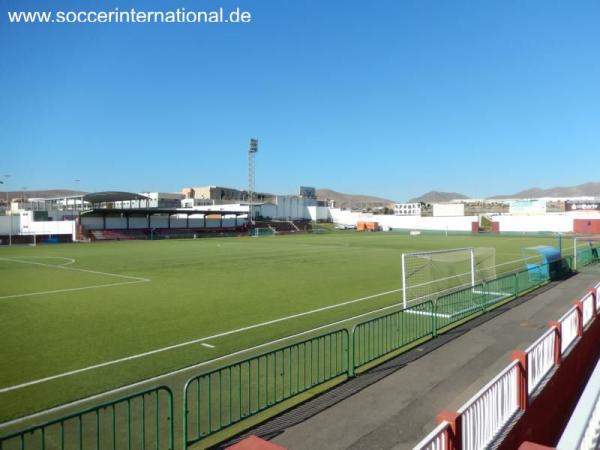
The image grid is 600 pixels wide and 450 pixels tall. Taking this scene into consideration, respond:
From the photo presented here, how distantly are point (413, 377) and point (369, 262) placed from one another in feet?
73.7

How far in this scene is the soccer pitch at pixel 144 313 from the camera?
8992 millimetres

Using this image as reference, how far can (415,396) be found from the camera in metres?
7.44

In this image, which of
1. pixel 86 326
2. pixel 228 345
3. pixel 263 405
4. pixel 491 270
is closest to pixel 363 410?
pixel 263 405

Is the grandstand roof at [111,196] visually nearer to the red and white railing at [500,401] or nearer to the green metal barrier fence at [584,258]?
the green metal barrier fence at [584,258]

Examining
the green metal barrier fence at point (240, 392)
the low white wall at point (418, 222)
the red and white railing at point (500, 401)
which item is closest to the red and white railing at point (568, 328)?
the red and white railing at point (500, 401)

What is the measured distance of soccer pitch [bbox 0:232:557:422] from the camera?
899 cm

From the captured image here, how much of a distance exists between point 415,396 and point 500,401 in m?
1.70

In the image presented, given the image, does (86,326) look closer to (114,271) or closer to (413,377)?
(413,377)

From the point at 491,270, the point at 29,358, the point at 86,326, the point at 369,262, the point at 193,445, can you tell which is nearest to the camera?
the point at 193,445

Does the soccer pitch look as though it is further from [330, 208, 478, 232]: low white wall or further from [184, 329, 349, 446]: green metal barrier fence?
[330, 208, 478, 232]: low white wall

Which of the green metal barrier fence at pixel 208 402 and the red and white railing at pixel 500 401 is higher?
the red and white railing at pixel 500 401

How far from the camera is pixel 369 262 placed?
30.6m

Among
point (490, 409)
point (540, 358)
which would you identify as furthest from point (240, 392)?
point (540, 358)

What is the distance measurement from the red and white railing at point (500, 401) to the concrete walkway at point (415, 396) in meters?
0.92
